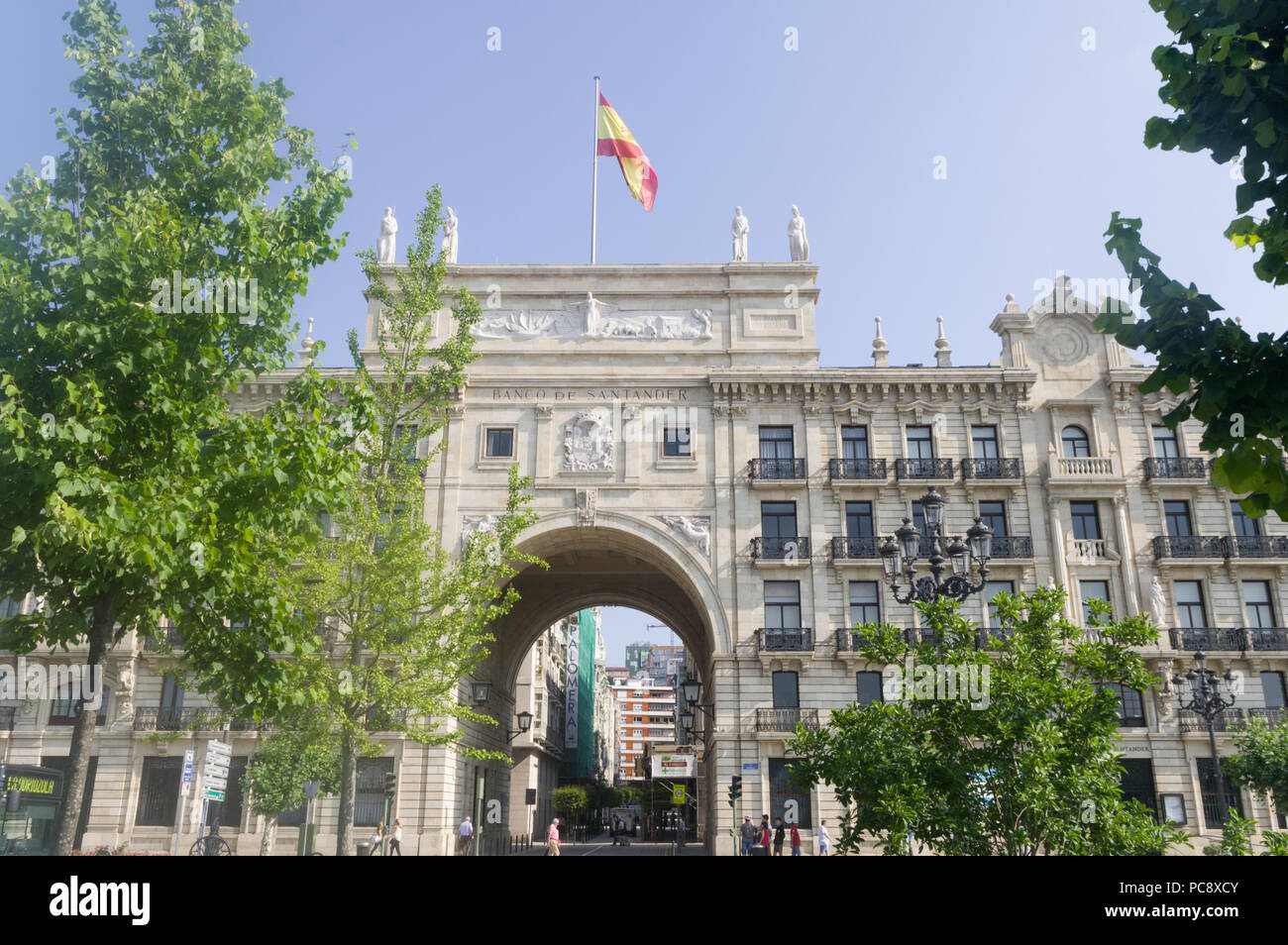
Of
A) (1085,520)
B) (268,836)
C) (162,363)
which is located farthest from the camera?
(1085,520)

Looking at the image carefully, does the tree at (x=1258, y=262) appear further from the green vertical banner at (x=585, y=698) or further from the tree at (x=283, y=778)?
the green vertical banner at (x=585, y=698)

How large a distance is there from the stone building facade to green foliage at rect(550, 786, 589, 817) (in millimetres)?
29796

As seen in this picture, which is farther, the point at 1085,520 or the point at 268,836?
the point at 1085,520

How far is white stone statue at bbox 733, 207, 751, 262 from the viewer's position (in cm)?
3934

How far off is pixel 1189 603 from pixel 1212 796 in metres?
6.76

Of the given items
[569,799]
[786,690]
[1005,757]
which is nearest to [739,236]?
[786,690]

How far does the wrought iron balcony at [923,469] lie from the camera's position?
36.2 meters

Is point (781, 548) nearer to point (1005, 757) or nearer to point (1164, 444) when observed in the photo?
point (1164, 444)

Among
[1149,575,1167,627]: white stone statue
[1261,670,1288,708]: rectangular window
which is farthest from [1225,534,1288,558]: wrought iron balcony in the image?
[1261,670,1288,708]: rectangular window

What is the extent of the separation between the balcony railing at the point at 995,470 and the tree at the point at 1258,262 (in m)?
31.0

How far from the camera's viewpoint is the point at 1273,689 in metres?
34.1
